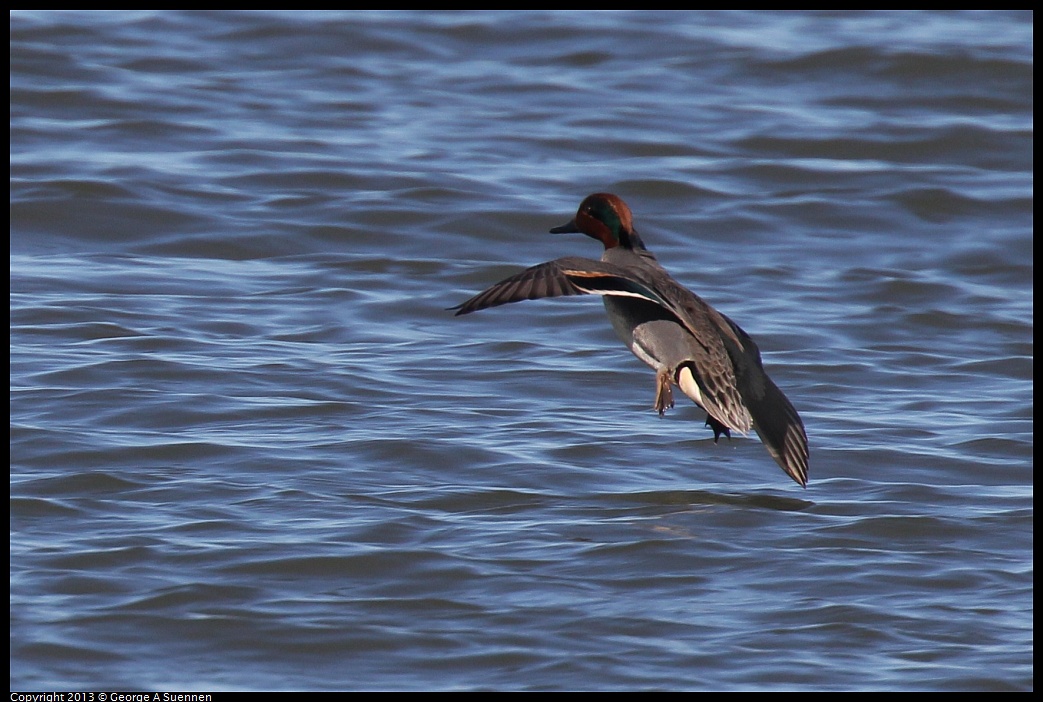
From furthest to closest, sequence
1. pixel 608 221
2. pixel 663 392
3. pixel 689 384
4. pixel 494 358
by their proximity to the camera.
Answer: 1. pixel 494 358
2. pixel 608 221
3. pixel 689 384
4. pixel 663 392

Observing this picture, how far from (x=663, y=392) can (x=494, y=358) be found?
1868 mm

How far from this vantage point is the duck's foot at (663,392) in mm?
6355

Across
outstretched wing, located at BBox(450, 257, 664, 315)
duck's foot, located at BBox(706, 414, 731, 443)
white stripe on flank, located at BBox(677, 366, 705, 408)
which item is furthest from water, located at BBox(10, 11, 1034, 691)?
outstretched wing, located at BBox(450, 257, 664, 315)

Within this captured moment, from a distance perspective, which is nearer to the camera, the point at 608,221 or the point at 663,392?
the point at 663,392

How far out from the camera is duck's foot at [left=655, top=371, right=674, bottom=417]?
20.9ft

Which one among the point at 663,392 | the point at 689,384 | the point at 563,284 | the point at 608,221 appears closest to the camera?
the point at 563,284

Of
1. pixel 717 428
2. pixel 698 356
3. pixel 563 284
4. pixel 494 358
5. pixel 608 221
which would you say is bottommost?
pixel 717 428

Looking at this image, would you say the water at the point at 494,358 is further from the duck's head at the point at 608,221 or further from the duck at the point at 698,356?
the duck's head at the point at 608,221

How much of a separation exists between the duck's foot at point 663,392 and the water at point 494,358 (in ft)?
0.99

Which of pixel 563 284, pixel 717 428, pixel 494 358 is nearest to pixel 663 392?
pixel 717 428

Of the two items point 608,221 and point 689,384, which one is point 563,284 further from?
point 608,221

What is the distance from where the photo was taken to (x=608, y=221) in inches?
281

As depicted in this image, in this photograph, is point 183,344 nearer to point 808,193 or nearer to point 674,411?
point 674,411

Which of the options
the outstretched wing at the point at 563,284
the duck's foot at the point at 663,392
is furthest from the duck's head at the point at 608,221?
the duck's foot at the point at 663,392
